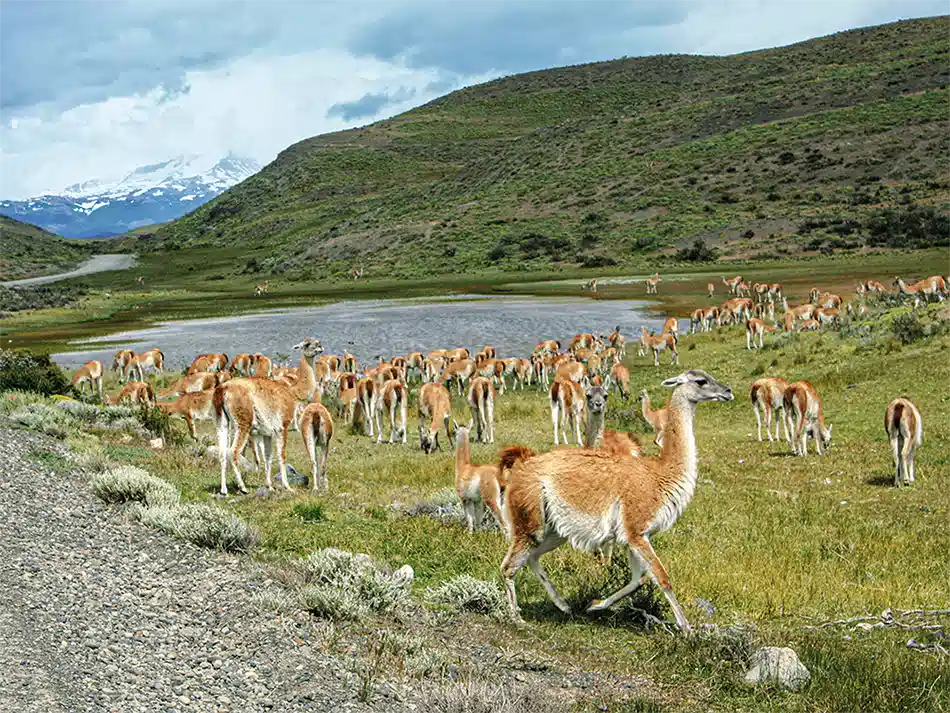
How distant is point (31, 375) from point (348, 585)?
806 inches

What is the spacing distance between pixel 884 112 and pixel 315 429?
8762cm

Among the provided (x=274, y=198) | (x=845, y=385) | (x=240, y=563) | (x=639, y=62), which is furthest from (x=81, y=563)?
(x=639, y=62)

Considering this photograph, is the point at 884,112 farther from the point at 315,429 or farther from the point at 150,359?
the point at 315,429

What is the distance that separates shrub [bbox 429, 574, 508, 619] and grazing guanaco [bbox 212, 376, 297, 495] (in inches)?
236

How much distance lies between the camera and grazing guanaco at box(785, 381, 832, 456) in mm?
16922

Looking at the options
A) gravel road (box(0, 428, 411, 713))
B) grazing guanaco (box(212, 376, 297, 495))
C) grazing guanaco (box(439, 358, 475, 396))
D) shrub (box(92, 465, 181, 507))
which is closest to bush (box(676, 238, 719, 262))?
grazing guanaco (box(439, 358, 475, 396))

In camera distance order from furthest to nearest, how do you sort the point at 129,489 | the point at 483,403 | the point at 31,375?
the point at 31,375, the point at 483,403, the point at 129,489

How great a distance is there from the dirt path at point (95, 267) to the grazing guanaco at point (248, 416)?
353 ft

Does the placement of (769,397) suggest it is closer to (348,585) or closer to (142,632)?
(348,585)

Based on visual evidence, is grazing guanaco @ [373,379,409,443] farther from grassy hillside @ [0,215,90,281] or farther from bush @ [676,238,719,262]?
grassy hillside @ [0,215,90,281]

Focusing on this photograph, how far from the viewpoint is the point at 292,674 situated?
612cm

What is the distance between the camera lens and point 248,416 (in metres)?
13.4

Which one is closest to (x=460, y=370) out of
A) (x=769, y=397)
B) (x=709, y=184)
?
(x=769, y=397)

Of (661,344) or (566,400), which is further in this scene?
(661,344)
